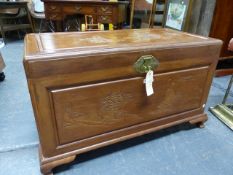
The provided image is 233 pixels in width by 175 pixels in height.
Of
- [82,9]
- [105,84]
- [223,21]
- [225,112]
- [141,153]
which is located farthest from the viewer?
[82,9]

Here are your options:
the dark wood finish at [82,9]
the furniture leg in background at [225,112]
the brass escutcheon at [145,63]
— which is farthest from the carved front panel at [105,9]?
the brass escutcheon at [145,63]

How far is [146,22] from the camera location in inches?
109

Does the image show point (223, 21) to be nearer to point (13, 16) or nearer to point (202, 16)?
point (202, 16)

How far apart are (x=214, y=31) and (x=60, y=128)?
5.61 ft

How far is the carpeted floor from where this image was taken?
99 centimetres

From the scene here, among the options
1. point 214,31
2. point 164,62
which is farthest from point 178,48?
point 214,31

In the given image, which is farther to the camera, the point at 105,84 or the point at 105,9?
the point at 105,9

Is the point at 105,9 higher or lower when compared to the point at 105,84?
higher

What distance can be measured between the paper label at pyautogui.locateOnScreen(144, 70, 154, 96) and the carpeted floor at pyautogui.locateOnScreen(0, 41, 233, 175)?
36 cm

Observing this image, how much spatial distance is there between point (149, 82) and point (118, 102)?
18 cm

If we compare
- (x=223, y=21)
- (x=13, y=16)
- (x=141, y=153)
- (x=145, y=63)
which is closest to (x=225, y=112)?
(x=141, y=153)

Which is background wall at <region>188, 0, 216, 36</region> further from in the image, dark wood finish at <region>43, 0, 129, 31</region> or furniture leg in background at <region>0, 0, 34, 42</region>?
furniture leg in background at <region>0, 0, 34, 42</region>

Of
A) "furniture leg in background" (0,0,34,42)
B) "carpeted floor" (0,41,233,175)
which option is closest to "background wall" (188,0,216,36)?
"carpeted floor" (0,41,233,175)

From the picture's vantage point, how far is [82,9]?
2.65 m
